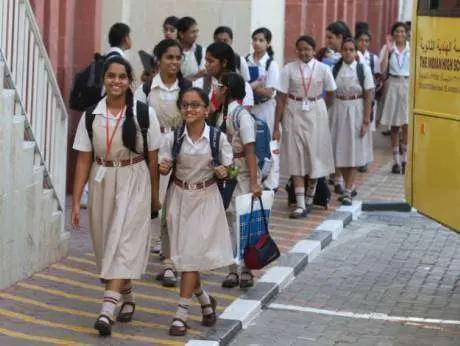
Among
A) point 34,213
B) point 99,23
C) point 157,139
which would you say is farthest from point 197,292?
point 99,23

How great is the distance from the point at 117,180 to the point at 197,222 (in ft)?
2.06

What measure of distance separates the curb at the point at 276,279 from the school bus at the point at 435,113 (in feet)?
4.20

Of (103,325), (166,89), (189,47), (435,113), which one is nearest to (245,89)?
(166,89)

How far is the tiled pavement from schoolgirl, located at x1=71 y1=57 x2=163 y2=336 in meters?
0.31

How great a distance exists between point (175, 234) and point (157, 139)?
67 centimetres

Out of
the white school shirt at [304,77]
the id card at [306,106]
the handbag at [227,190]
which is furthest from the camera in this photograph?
the id card at [306,106]

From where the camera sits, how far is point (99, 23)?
15.7 meters

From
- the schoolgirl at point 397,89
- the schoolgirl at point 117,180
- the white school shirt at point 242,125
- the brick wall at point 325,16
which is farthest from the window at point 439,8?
the brick wall at point 325,16

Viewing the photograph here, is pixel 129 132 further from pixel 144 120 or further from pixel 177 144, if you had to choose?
pixel 177 144

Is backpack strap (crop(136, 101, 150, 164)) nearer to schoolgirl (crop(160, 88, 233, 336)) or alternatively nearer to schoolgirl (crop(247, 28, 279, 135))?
schoolgirl (crop(160, 88, 233, 336))

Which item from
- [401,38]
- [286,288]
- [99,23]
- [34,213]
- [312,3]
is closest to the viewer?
[34,213]

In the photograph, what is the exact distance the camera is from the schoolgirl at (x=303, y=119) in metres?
15.0

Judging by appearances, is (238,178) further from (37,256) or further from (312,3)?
(312,3)

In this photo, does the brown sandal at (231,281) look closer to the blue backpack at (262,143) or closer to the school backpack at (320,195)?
the blue backpack at (262,143)
